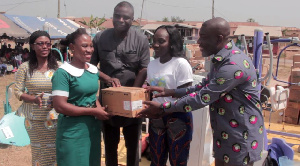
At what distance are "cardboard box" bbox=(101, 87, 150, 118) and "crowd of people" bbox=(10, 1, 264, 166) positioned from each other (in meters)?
0.08

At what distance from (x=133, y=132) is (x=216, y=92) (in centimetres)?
Answer: 125

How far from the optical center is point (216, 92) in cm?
195

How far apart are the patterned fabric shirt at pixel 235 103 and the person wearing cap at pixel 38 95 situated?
147 cm

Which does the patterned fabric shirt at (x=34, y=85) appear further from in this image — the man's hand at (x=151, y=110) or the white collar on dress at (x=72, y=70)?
the man's hand at (x=151, y=110)

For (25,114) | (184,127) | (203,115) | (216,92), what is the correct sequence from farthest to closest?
(203,115) → (25,114) → (184,127) → (216,92)

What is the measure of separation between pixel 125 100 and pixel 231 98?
0.82m

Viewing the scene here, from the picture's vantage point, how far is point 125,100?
225cm

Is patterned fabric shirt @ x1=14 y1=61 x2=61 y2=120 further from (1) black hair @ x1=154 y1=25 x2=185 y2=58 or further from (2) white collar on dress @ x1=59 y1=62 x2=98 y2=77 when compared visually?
(1) black hair @ x1=154 y1=25 x2=185 y2=58

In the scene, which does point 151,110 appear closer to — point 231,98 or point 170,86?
point 170,86

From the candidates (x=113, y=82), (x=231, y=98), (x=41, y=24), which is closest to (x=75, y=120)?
(x=113, y=82)

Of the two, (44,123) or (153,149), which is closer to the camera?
(153,149)

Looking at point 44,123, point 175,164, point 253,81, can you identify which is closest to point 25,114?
point 44,123

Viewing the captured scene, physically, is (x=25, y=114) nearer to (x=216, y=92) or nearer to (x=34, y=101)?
(x=34, y=101)

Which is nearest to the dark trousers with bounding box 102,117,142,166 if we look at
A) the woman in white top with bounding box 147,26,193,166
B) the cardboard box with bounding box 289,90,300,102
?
the woman in white top with bounding box 147,26,193,166
